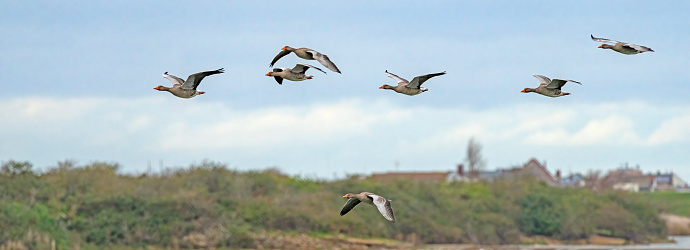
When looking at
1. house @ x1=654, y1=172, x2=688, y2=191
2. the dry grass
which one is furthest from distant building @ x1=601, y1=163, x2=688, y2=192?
the dry grass

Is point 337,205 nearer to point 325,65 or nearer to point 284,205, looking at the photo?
point 284,205

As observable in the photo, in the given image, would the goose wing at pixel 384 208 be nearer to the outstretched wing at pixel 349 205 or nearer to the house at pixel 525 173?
the outstretched wing at pixel 349 205

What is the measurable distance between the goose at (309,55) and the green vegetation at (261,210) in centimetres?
2450

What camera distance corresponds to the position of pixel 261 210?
205 feet

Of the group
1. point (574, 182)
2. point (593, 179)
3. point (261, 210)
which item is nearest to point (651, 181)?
point (574, 182)

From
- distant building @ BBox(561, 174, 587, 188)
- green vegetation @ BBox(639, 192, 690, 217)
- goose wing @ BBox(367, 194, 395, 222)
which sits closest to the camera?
goose wing @ BBox(367, 194, 395, 222)

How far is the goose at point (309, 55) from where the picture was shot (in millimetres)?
24703

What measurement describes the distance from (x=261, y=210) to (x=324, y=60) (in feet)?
124

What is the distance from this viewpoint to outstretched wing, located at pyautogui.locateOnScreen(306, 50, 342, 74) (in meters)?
24.4

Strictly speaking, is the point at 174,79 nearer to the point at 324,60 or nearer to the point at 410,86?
the point at 324,60

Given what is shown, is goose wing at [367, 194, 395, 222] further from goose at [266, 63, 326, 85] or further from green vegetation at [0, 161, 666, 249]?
green vegetation at [0, 161, 666, 249]

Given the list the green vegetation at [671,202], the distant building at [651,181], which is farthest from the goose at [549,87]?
the distant building at [651,181]

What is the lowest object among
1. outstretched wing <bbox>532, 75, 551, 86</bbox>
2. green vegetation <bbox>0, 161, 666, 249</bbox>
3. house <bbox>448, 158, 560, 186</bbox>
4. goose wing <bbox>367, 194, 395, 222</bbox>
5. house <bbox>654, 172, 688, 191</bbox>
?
goose wing <bbox>367, 194, 395, 222</bbox>

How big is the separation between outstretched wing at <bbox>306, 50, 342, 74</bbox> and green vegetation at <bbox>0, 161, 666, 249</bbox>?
27.4 meters
